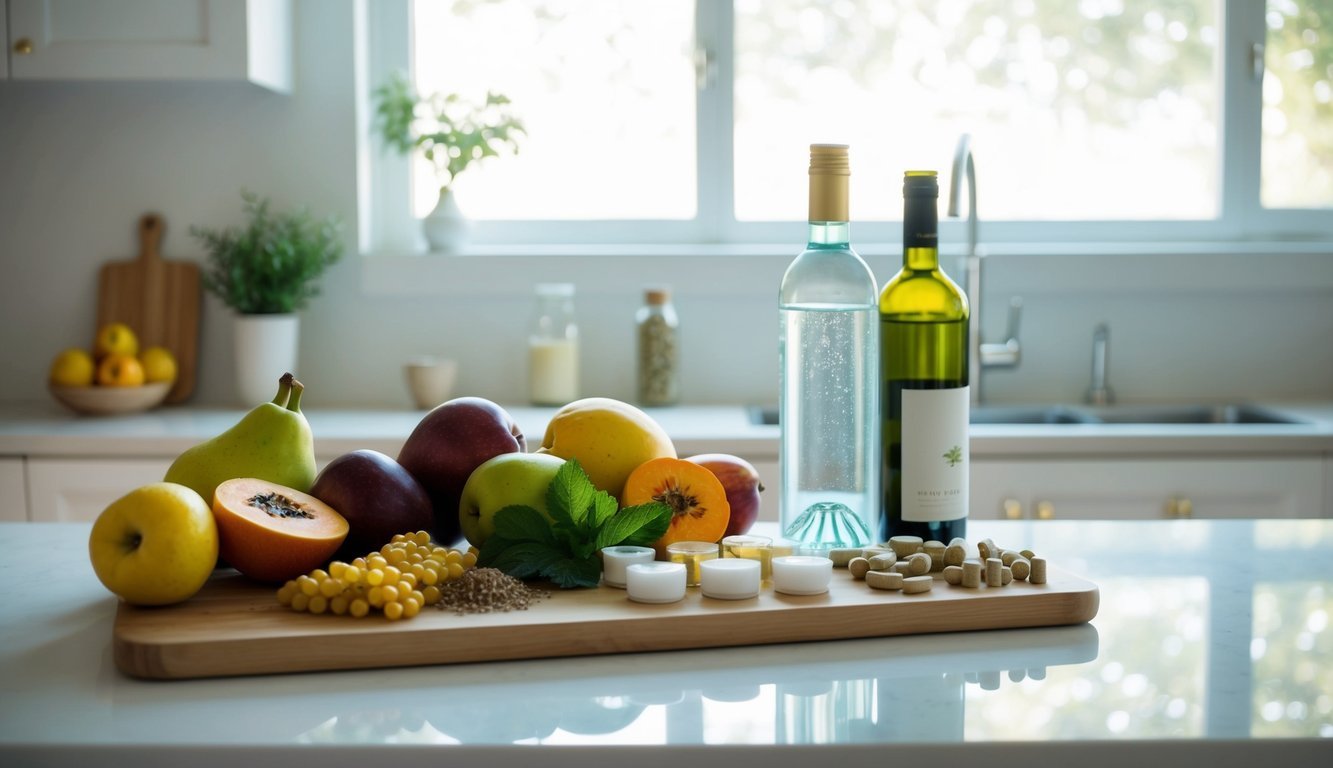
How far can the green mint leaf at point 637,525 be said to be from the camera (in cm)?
104

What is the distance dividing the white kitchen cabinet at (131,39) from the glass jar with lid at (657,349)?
35.3 inches

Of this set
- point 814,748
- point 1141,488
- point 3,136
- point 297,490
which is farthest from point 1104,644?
point 3,136

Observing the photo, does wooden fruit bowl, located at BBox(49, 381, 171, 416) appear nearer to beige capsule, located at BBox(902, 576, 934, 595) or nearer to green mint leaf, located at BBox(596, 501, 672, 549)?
green mint leaf, located at BBox(596, 501, 672, 549)

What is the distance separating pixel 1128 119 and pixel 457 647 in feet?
8.13

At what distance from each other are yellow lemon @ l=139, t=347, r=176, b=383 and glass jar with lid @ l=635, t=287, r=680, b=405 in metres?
0.96

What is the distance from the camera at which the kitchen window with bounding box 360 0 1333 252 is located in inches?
115

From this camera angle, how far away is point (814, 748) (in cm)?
75

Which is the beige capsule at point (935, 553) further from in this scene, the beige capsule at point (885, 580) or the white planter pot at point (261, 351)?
the white planter pot at point (261, 351)

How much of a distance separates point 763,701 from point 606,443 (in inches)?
14.8

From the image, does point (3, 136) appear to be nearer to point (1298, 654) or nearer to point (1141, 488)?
point (1141, 488)

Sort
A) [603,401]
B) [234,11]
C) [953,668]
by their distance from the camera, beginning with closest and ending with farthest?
1. [953,668]
2. [603,401]
3. [234,11]

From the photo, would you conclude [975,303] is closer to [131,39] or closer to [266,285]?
[266,285]

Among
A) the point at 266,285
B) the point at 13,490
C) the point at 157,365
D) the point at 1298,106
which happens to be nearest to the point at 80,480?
the point at 13,490

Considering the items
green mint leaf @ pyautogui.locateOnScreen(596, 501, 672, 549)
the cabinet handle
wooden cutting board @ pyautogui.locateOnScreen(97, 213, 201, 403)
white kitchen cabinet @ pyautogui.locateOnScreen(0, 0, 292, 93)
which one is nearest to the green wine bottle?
green mint leaf @ pyautogui.locateOnScreen(596, 501, 672, 549)
